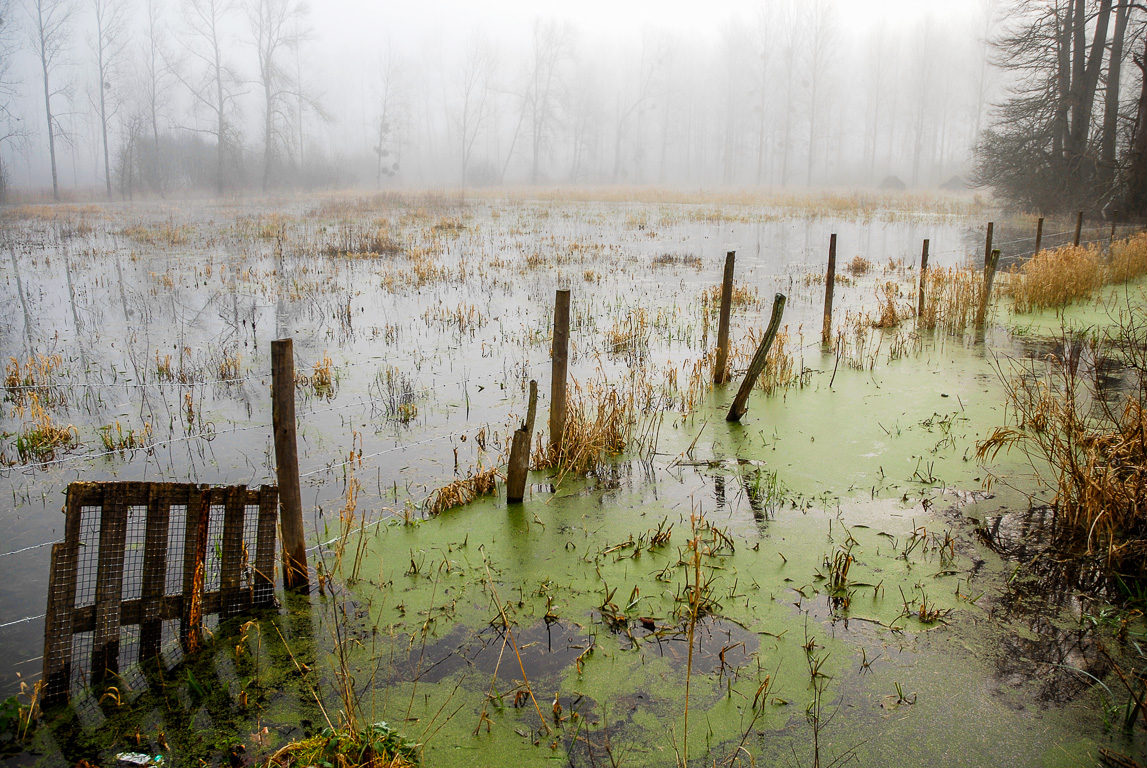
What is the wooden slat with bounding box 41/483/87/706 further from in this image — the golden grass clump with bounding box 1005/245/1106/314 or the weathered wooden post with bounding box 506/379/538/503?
the golden grass clump with bounding box 1005/245/1106/314

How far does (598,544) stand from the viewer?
4781 mm

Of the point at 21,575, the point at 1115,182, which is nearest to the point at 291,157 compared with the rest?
the point at 1115,182

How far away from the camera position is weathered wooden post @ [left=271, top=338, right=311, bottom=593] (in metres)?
4.00

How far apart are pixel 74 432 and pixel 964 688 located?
7637mm

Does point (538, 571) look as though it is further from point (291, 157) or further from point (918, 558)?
point (291, 157)

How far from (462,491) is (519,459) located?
57 cm

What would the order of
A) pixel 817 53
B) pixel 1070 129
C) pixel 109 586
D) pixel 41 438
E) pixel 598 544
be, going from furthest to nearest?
pixel 817 53 → pixel 1070 129 → pixel 41 438 → pixel 598 544 → pixel 109 586

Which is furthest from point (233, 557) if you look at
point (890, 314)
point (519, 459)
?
point (890, 314)

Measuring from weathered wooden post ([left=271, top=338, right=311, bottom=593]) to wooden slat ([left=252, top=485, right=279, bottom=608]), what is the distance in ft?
0.38

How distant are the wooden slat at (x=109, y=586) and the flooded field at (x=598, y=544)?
15cm

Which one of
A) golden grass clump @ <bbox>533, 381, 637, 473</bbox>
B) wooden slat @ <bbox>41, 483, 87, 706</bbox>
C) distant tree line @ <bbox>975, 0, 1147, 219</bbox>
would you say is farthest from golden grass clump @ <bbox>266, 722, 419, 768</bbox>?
distant tree line @ <bbox>975, 0, 1147, 219</bbox>

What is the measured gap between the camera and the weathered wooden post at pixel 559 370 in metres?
5.76

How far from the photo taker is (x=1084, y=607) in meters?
3.89

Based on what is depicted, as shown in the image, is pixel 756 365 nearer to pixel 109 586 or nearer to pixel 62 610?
pixel 109 586
